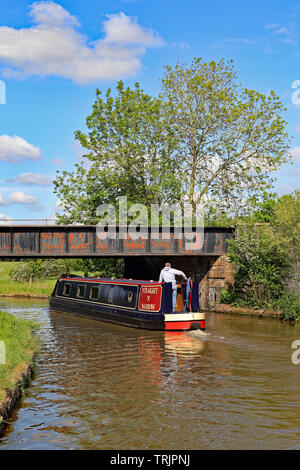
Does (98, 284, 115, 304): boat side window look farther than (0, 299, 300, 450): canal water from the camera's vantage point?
Yes

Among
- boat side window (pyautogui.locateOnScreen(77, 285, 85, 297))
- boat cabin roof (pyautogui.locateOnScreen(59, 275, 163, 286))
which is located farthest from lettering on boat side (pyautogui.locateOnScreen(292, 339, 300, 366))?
boat side window (pyautogui.locateOnScreen(77, 285, 85, 297))

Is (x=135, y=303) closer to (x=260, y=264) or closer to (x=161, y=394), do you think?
(x=260, y=264)

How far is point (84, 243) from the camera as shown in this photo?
28.4 meters

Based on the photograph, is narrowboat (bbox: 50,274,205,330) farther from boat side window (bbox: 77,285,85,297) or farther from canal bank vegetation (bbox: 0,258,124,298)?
canal bank vegetation (bbox: 0,258,124,298)

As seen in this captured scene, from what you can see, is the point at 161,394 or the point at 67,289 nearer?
the point at 161,394

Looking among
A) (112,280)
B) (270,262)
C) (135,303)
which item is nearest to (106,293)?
(112,280)

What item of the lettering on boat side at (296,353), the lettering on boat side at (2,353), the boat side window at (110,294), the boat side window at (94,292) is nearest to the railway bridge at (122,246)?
the boat side window at (94,292)

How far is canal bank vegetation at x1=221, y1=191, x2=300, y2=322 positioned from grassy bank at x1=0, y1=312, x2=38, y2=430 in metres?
12.4

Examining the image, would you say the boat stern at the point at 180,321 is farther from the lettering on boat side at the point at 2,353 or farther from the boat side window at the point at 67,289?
the boat side window at the point at 67,289

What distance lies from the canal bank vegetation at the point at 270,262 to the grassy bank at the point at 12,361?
12359 millimetres

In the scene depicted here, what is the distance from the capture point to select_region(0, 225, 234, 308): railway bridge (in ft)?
89.9
